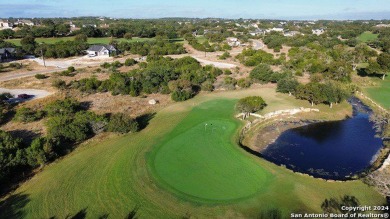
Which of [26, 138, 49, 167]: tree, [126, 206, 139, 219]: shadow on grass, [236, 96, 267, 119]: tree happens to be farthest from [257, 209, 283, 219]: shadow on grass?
[236, 96, 267, 119]: tree

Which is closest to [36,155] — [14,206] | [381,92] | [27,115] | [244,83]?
[14,206]

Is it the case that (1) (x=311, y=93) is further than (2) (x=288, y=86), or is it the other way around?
(2) (x=288, y=86)

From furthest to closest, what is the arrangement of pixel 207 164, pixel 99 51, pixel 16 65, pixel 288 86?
pixel 99 51, pixel 16 65, pixel 288 86, pixel 207 164

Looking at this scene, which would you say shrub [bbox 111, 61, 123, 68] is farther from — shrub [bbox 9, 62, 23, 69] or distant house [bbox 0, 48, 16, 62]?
distant house [bbox 0, 48, 16, 62]

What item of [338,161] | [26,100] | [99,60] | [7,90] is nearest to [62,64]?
[99,60]

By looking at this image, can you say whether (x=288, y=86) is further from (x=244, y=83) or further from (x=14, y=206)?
(x=14, y=206)
